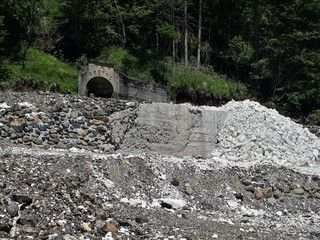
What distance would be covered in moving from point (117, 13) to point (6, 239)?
22916 millimetres

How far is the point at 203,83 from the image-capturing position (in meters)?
28.2

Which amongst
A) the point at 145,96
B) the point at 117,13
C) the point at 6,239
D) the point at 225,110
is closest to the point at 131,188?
the point at 6,239

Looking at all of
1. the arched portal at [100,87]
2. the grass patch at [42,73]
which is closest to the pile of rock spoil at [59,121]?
the grass patch at [42,73]

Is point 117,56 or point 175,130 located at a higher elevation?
point 117,56

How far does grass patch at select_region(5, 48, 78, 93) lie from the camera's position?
21891mm

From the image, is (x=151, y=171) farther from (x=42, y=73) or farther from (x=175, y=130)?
(x=42, y=73)

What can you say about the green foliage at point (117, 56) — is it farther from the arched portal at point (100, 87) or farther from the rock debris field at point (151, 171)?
the rock debris field at point (151, 171)

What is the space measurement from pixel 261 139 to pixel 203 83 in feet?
42.2

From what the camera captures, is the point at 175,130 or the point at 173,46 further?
the point at 173,46

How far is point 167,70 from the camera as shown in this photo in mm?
28562

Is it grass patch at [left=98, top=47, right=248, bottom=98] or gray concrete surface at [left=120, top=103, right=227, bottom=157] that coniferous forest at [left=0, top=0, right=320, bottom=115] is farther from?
gray concrete surface at [left=120, top=103, right=227, bottom=157]

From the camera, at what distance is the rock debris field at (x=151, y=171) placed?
364 inches

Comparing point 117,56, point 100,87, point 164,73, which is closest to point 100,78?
point 100,87

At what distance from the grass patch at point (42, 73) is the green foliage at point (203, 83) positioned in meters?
5.36
